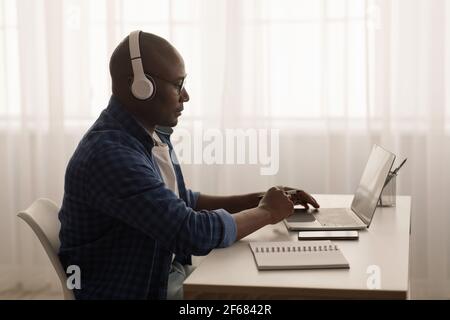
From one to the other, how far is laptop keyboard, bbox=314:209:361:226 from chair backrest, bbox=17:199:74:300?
74cm

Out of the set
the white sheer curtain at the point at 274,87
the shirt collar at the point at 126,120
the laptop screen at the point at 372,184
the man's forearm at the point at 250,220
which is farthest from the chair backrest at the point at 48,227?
the white sheer curtain at the point at 274,87

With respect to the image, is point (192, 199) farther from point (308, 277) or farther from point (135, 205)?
point (308, 277)

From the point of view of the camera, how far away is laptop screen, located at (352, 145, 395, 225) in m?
1.90

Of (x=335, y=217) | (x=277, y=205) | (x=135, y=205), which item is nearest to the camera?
(x=135, y=205)

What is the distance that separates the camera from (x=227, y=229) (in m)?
1.61

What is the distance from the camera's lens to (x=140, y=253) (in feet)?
5.22

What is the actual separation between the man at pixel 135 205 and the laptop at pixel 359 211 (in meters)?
0.18

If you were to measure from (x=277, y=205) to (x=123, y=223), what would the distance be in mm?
416

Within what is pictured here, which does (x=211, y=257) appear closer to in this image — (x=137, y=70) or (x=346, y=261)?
(x=346, y=261)

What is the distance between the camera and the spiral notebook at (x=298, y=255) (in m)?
1.46

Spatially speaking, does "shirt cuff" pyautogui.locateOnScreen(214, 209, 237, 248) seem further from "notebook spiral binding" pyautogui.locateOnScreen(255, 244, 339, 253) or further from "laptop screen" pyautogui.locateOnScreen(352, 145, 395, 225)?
"laptop screen" pyautogui.locateOnScreen(352, 145, 395, 225)

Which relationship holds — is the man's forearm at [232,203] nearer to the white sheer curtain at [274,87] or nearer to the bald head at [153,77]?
the bald head at [153,77]

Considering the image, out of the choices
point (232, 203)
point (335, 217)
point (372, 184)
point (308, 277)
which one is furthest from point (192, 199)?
point (308, 277)
